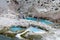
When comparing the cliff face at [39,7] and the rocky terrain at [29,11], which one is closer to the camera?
the rocky terrain at [29,11]

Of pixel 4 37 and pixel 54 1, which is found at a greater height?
pixel 54 1

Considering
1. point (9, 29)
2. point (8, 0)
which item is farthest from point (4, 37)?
point (8, 0)

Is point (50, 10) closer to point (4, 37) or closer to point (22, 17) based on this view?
point (22, 17)

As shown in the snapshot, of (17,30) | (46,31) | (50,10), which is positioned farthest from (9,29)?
(50,10)

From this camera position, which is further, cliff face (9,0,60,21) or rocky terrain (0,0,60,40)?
cliff face (9,0,60,21)

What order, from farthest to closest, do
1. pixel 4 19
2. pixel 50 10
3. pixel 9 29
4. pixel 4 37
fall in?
pixel 50 10 → pixel 4 19 → pixel 9 29 → pixel 4 37

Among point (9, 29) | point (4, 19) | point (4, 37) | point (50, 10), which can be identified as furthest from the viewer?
point (50, 10)

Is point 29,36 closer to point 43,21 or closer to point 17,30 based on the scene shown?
point 17,30

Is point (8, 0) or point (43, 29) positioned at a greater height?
point (8, 0)

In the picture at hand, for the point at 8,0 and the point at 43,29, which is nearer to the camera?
the point at 43,29
